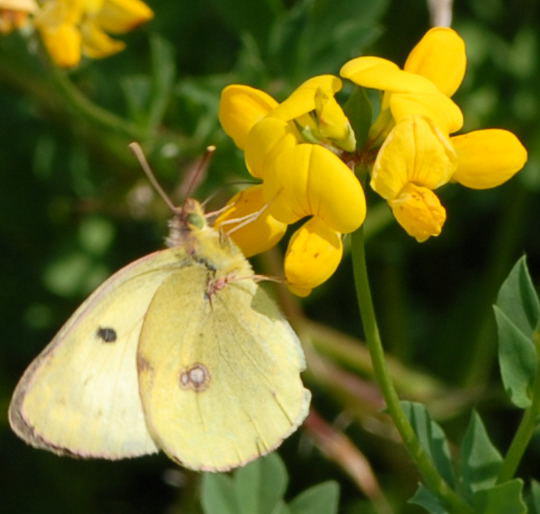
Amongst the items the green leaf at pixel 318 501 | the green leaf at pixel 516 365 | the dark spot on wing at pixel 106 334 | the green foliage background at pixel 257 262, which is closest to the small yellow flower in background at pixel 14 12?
the green foliage background at pixel 257 262

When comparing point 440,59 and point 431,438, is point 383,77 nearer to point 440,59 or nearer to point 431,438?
point 440,59

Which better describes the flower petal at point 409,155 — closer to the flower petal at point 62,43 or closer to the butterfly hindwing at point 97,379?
the butterfly hindwing at point 97,379

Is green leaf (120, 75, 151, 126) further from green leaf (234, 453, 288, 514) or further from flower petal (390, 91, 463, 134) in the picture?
flower petal (390, 91, 463, 134)

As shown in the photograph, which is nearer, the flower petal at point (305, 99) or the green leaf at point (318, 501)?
the flower petal at point (305, 99)

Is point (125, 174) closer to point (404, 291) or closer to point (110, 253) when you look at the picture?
point (110, 253)

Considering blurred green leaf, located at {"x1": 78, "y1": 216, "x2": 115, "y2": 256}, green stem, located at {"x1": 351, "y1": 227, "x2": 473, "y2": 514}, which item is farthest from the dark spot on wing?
blurred green leaf, located at {"x1": 78, "y1": 216, "x2": 115, "y2": 256}

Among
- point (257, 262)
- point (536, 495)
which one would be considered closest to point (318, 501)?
point (536, 495)
